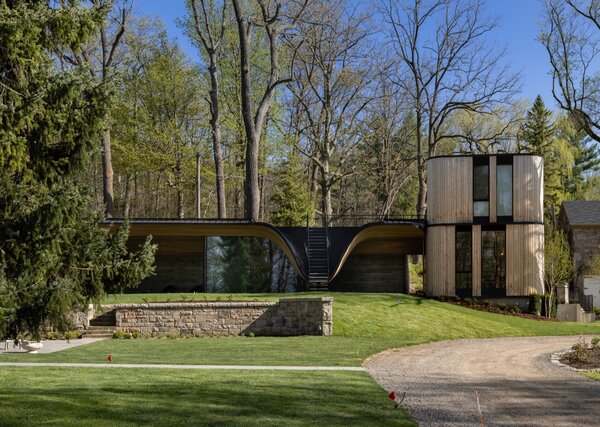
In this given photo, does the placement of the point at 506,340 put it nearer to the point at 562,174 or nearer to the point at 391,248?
the point at 391,248

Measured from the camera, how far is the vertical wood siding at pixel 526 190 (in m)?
28.4

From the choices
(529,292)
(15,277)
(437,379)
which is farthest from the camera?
(529,292)

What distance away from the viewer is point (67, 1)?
9930mm

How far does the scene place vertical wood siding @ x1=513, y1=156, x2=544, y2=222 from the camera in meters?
28.4

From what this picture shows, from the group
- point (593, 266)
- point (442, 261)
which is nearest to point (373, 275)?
point (442, 261)

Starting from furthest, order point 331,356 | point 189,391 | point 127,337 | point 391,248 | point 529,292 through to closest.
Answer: point 391,248, point 529,292, point 127,337, point 331,356, point 189,391

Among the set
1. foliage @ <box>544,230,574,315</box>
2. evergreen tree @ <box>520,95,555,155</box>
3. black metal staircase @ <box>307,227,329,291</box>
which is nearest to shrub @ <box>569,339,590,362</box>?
black metal staircase @ <box>307,227,329,291</box>

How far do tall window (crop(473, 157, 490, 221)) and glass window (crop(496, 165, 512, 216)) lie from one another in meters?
0.39

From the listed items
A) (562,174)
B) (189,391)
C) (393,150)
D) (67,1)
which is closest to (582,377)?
(189,391)

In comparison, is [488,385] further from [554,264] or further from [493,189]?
[554,264]

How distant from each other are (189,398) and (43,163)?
3874 millimetres

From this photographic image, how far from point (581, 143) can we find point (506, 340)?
4073 cm

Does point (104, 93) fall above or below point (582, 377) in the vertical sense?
above

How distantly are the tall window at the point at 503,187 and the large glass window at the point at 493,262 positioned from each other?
0.72m
